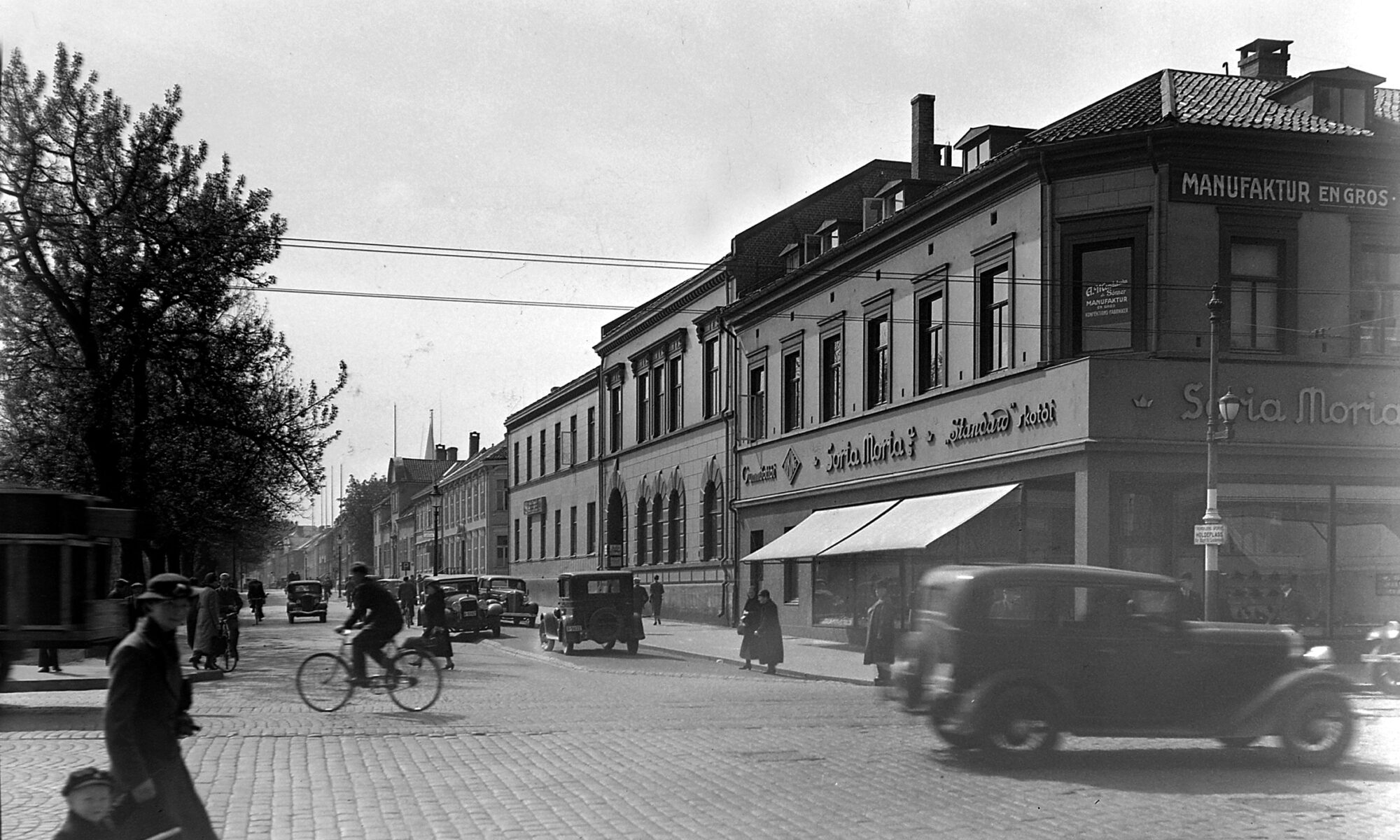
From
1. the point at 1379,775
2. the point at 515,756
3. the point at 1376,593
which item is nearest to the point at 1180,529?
the point at 1376,593

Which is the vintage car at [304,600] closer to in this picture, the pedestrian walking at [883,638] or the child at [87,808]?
the pedestrian walking at [883,638]

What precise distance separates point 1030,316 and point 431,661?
47.0ft

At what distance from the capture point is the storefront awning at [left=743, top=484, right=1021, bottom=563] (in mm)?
26781

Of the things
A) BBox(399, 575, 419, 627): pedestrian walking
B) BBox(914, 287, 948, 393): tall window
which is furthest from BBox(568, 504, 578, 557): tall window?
BBox(914, 287, 948, 393): tall window

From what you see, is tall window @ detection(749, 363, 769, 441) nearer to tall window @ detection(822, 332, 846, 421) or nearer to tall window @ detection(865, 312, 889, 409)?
tall window @ detection(822, 332, 846, 421)

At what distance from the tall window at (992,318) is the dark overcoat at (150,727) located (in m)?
22.6

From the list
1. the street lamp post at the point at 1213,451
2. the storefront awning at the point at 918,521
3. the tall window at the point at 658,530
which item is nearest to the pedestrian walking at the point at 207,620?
the storefront awning at the point at 918,521

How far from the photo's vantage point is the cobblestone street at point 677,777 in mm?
8984

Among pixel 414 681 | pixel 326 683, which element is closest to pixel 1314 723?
pixel 414 681

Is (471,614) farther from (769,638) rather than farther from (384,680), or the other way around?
(384,680)

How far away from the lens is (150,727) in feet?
20.4

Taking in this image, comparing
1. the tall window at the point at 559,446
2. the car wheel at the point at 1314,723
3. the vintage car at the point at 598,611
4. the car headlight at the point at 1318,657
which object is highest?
the tall window at the point at 559,446

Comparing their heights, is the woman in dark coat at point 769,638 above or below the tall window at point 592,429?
below

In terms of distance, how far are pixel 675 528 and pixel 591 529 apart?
1371 centimetres
